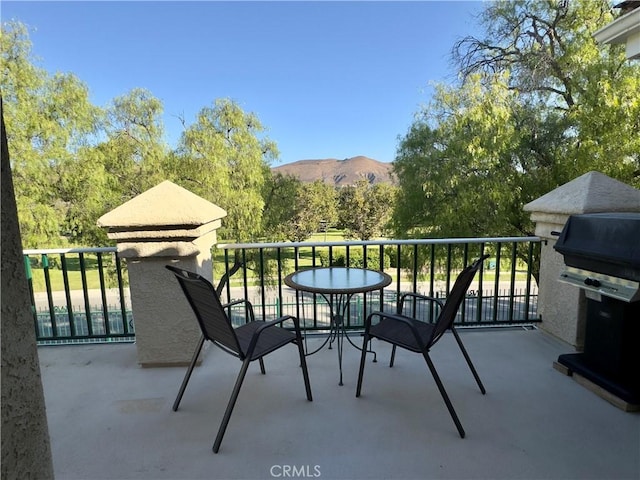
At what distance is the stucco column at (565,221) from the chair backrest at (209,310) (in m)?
2.40

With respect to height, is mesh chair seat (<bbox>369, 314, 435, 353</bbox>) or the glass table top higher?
the glass table top

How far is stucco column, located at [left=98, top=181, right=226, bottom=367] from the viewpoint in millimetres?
2447

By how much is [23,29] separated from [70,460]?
13.7 meters

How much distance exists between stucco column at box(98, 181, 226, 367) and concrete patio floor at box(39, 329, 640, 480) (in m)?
0.20

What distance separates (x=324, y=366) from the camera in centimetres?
260

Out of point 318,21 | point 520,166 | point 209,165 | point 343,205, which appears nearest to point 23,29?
point 209,165

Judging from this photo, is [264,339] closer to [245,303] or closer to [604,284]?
[245,303]

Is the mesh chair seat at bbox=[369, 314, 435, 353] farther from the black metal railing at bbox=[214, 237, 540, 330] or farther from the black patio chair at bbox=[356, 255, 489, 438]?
the black metal railing at bbox=[214, 237, 540, 330]

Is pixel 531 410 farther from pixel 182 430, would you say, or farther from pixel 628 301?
pixel 182 430

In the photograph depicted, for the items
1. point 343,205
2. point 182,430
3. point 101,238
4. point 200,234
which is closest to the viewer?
point 182,430

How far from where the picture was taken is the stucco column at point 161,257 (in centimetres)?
245

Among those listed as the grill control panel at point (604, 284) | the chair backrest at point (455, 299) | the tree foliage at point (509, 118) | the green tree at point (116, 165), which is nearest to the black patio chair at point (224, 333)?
the chair backrest at point (455, 299)

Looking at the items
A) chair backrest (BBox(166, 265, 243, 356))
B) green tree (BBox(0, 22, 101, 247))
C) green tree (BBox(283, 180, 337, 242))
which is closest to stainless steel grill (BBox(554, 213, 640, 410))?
chair backrest (BBox(166, 265, 243, 356))
